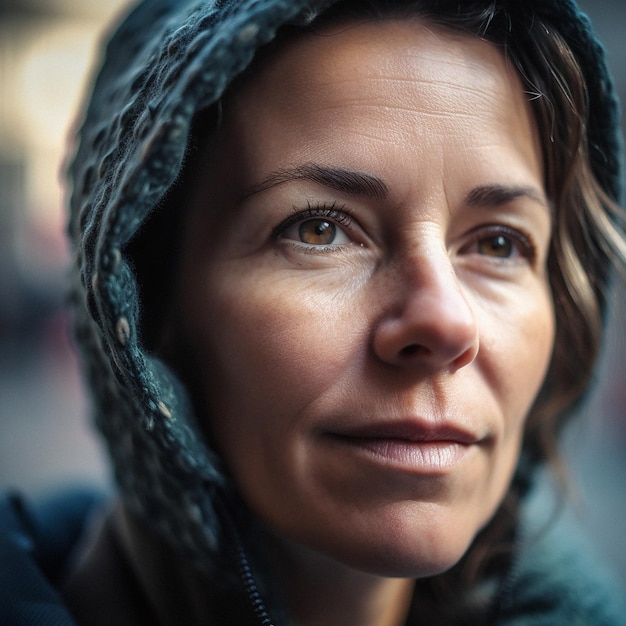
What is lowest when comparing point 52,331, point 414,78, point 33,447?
point 414,78

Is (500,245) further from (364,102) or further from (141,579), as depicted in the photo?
(141,579)

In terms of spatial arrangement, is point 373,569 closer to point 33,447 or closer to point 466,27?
point 466,27

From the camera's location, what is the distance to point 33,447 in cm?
407

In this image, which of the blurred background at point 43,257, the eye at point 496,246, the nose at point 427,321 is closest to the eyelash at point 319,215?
the nose at point 427,321

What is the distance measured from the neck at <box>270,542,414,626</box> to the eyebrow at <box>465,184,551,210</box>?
60 cm

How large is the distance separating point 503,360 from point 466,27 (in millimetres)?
481

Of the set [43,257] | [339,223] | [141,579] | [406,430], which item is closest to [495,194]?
[339,223]

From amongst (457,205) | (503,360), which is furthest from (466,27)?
(503,360)

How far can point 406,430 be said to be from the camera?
2.79 feet

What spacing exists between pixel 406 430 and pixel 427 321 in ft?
0.50

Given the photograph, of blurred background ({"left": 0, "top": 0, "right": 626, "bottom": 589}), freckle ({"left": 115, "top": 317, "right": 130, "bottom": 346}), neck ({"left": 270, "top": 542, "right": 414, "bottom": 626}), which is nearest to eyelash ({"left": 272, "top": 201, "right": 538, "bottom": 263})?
freckle ({"left": 115, "top": 317, "right": 130, "bottom": 346})

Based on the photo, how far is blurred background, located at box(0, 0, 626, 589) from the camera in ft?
12.9

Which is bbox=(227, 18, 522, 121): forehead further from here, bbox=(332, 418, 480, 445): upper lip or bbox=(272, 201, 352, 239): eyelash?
bbox=(332, 418, 480, 445): upper lip

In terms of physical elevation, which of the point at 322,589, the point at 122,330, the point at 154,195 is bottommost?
the point at 322,589
